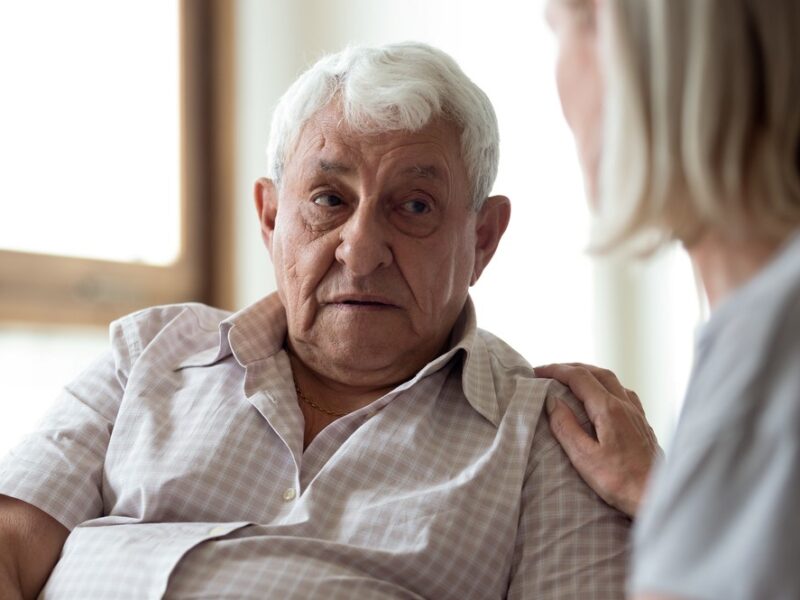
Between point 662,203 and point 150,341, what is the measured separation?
1.16 metres

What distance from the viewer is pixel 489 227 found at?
191 centimetres

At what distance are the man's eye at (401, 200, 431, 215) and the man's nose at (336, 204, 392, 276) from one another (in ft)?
0.18

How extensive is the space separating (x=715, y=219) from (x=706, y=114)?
0.31 ft

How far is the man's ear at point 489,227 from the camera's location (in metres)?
1.89

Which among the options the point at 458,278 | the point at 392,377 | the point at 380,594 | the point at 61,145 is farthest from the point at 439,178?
the point at 61,145

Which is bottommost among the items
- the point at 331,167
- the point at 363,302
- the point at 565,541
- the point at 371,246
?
the point at 565,541

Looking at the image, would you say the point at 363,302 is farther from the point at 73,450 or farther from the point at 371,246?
the point at 73,450

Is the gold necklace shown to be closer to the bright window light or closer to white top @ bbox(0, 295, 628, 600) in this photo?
white top @ bbox(0, 295, 628, 600)

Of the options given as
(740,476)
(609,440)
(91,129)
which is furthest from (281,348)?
(91,129)

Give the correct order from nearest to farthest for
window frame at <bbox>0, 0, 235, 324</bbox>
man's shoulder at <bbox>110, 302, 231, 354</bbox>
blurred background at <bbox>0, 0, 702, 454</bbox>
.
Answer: man's shoulder at <bbox>110, 302, 231, 354</bbox>, blurred background at <bbox>0, 0, 702, 454</bbox>, window frame at <bbox>0, 0, 235, 324</bbox>

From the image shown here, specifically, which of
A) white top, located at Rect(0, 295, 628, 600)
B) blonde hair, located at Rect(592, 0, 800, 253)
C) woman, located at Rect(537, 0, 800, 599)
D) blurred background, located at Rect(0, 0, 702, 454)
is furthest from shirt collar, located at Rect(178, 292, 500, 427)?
blurred background, located at Rect(0, 0, 702, 454)

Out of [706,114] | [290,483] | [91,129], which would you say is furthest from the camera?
[91,129]

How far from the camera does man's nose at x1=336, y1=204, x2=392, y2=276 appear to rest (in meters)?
1.69

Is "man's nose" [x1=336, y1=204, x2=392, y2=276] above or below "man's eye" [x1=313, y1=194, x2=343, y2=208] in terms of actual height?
below
